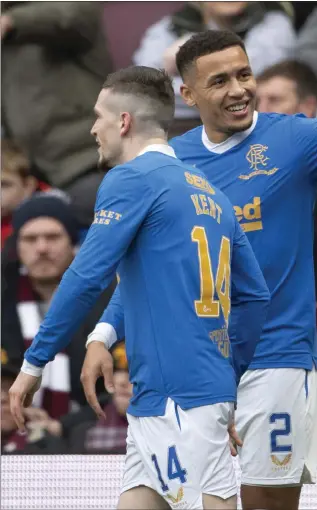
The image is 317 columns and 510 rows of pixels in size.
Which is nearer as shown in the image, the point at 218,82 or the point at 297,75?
the point at 218,82

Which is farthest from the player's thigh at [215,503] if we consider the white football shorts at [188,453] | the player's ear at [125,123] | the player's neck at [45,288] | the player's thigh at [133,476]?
the player's neck at [45,288]

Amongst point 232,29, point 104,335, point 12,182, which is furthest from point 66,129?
point 104,335

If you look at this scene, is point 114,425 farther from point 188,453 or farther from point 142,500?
point 188,453

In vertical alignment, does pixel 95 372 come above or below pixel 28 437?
above

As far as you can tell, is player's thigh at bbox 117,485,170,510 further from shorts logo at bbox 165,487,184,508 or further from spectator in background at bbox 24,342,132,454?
spectator in background at bbox 24,342,132,454

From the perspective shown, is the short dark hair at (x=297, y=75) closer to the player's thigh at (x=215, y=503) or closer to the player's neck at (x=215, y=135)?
the player's neck at (x=215, y=135)

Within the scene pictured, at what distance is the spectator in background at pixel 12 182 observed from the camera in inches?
264

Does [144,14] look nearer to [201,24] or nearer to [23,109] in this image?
[201,24]

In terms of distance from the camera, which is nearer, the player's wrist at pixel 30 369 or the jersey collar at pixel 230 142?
the player's wrist at pixel 30 369

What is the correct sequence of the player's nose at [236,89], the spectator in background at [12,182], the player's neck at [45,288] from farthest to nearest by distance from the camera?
the spectator in background at [12,182], the player's neck at [45,288], the player's nose at [236,89]

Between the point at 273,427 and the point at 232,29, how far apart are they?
3188mm

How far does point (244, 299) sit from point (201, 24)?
139 inches

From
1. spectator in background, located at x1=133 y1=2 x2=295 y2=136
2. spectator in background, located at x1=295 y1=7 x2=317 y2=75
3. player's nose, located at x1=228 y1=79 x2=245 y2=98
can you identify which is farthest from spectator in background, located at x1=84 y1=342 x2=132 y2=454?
player's nose, located at x1=228 y1=79 x2=245 y2=98

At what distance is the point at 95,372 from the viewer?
3.33m
